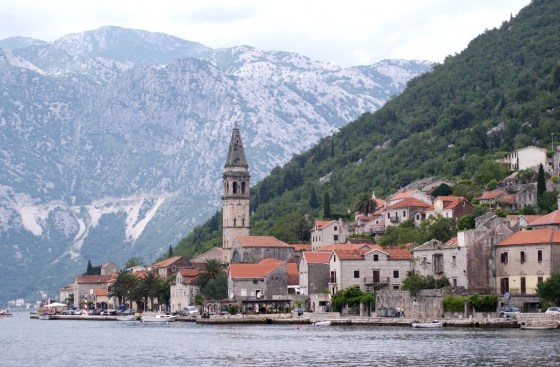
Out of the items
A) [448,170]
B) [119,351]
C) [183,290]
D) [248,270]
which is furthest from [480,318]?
[448,170]

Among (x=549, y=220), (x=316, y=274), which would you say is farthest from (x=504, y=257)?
(x=316, y=274)

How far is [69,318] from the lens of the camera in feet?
616

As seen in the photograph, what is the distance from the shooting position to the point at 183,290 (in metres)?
160

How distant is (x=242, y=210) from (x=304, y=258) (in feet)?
118

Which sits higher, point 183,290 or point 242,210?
point 242,210

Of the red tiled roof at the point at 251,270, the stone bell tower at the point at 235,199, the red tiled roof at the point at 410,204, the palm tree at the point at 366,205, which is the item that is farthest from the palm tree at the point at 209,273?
the palm tree at the point at 366,205

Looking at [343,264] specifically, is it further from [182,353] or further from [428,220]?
[182,353]

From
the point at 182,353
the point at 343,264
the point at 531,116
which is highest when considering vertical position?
the point at 531,116

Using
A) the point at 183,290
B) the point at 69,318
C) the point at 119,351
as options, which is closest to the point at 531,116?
the point at 183,290

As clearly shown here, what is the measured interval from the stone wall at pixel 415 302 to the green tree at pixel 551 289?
1138cm

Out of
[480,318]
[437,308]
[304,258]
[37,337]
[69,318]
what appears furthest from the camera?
[69,318]

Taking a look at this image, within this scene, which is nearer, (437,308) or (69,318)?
(437,308)

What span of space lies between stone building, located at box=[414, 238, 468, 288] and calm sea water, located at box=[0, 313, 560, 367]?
30.4 feet

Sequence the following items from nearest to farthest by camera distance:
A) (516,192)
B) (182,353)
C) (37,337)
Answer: (182,353), (37,337), (516,192)
